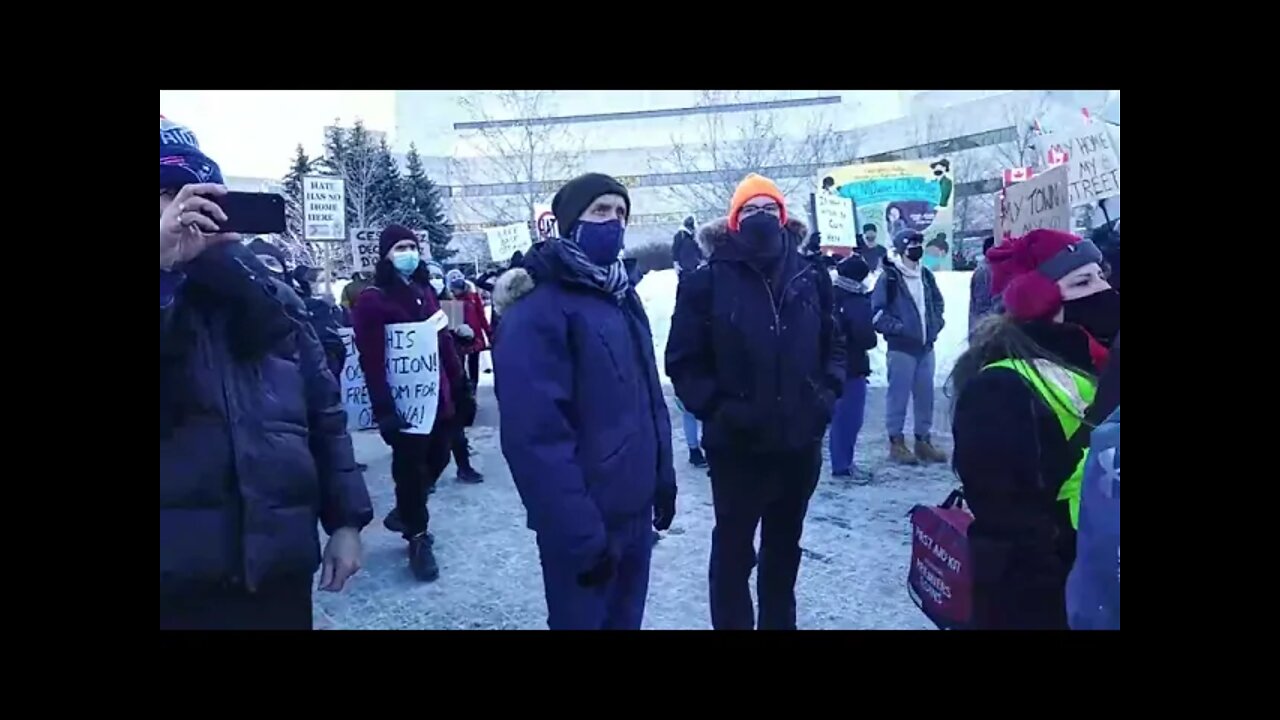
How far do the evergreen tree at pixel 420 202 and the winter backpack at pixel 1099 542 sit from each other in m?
2.74

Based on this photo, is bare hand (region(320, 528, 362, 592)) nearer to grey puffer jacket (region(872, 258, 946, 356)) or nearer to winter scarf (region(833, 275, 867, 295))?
winter scarf (region(833, 275, 867, 295))

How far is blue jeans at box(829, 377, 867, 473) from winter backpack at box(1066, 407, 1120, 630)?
96.8 inches

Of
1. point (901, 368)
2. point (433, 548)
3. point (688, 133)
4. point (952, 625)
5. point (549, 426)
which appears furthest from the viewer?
point (901, 368)

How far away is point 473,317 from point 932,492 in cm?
388

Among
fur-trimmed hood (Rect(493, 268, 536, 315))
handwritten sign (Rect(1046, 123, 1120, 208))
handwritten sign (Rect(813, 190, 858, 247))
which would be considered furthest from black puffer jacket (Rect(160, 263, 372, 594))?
handwritten sign (Rect(813, 190, 858, 247))

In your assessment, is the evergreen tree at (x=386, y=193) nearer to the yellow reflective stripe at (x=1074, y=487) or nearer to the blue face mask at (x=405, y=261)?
the blue face mask at (x=405, y=261)

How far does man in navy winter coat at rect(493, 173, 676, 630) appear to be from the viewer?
7.71 feet

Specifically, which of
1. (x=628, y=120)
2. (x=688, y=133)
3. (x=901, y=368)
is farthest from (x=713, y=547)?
(x=901, y=368)

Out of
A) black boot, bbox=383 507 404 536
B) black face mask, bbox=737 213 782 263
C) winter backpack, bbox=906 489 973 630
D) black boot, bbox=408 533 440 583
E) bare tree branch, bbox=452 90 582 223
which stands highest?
bare tree branch, bbox=452 90 582 223

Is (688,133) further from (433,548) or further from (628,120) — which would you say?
(433,548)

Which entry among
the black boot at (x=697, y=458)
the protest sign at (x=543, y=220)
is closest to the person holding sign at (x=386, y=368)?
the protest sign at (x=543, y=220)

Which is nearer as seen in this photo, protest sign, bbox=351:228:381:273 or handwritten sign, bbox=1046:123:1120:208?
handwritten sign, bbox=1046:123:1120:208

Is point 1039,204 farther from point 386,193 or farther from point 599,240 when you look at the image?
→ point 386,193
